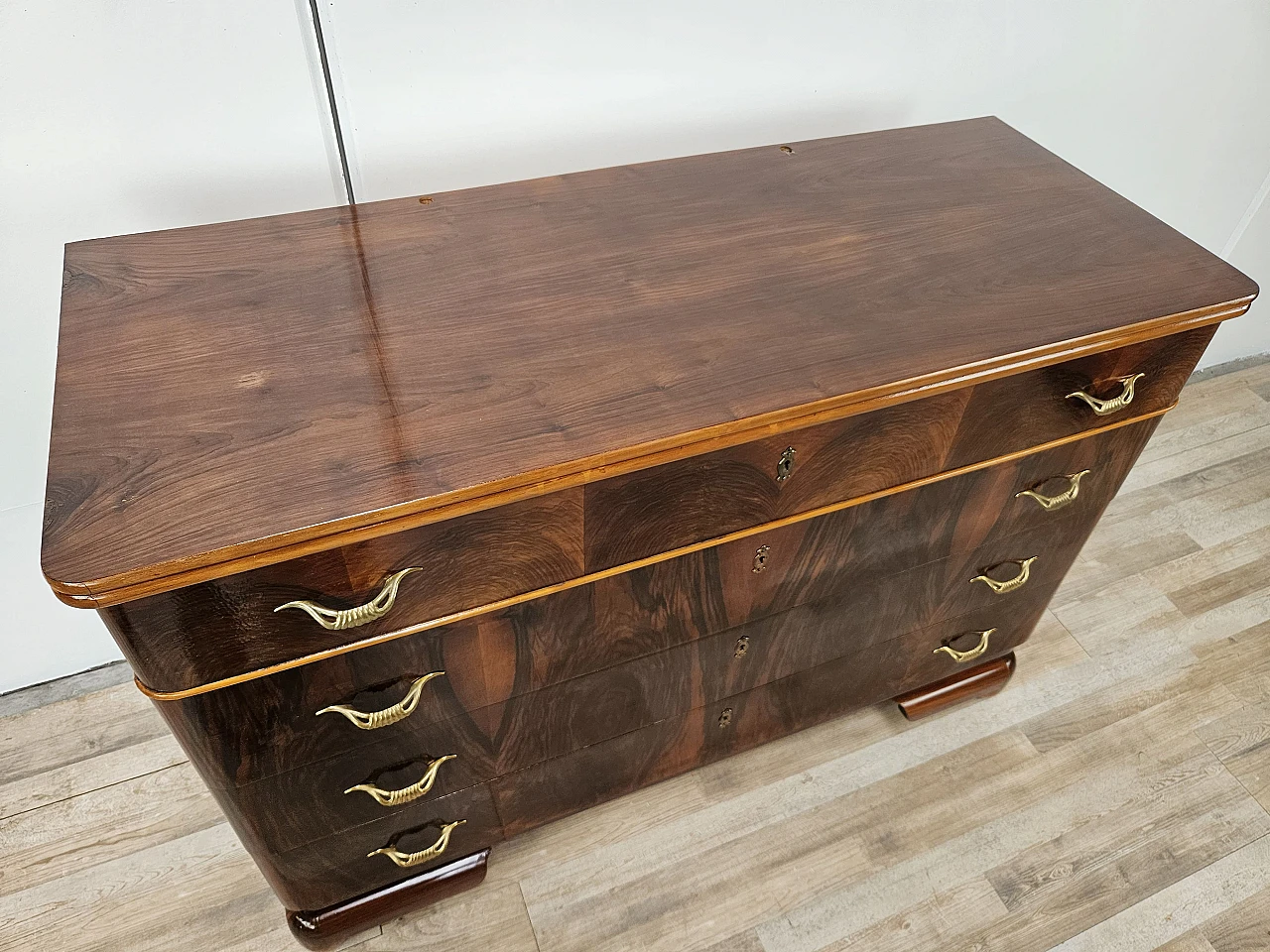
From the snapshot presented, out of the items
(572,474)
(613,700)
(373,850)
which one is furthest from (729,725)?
(572,474)

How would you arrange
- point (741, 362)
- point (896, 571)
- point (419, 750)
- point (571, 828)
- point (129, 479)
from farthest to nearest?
point (571, 828) → point (896, 571) → point (419, 750) → point (741, 362) → point (129, 479)

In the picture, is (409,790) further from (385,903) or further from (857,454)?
(857,454)

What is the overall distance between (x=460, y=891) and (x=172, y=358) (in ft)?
2.53

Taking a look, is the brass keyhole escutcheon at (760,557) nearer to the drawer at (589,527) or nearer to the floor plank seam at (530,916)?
the drawer at (589,527)

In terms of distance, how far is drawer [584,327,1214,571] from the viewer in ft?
2.58

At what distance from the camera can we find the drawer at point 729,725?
1065 millimetres

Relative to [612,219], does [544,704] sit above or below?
below

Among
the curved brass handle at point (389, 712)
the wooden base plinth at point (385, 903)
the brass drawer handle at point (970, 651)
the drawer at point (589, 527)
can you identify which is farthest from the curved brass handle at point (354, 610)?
the brass drawer handle at point (970, 651)

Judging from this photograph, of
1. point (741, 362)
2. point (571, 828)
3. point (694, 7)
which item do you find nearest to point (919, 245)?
point (741, 362)

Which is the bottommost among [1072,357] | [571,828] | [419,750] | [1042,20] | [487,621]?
[571,828]

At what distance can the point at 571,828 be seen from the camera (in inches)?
49.0

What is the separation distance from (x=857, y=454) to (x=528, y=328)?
34 cm

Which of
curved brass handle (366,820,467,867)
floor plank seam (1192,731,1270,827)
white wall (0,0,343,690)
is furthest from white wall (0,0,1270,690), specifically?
floor plank seam (1192,731,1270,827)

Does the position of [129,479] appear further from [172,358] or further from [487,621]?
[487,621]
